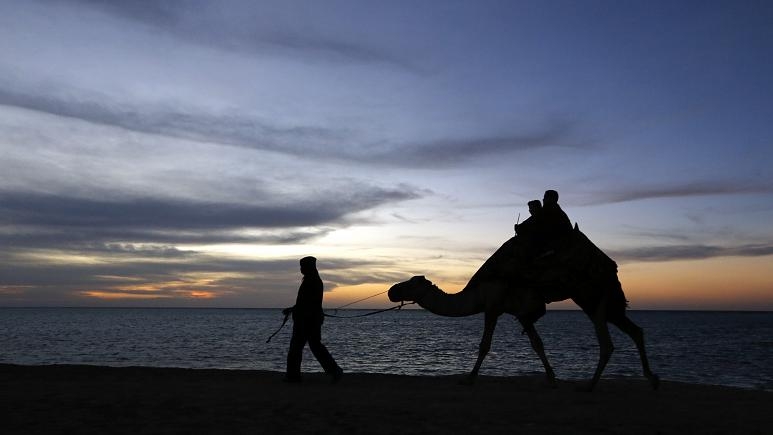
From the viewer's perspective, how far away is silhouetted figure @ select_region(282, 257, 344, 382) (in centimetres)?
1225

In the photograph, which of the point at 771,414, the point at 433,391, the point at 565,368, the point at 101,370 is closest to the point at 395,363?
the point at 565,368

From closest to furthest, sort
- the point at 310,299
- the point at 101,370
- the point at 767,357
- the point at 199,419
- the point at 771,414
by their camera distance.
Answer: the point at 199,419 < the point at 771,414 < the point at 310,299 < the point at 101,370 < the point at 767,357

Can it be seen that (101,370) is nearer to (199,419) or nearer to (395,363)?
(199,419)

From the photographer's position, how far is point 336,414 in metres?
8.42

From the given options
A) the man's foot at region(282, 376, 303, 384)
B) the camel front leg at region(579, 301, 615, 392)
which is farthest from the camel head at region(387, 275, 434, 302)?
the camel front leg at region(579, 301, 615, 392)

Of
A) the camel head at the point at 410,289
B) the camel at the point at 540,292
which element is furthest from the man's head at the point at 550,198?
the camel head at the point at 410,289

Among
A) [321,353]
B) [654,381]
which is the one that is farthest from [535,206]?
[321,353]

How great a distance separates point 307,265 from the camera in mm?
12867

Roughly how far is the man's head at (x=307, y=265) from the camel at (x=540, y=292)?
1685 millimetres

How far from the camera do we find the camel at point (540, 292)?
1124 cm

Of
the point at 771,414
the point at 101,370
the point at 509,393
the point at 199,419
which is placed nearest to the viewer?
the point at 199,419

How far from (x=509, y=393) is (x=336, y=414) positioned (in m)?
3.47

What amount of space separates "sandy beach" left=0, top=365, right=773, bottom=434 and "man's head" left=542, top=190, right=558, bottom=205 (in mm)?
3157

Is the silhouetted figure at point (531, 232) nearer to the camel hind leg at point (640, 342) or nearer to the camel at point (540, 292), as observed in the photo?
the camel at point (540, 292)
